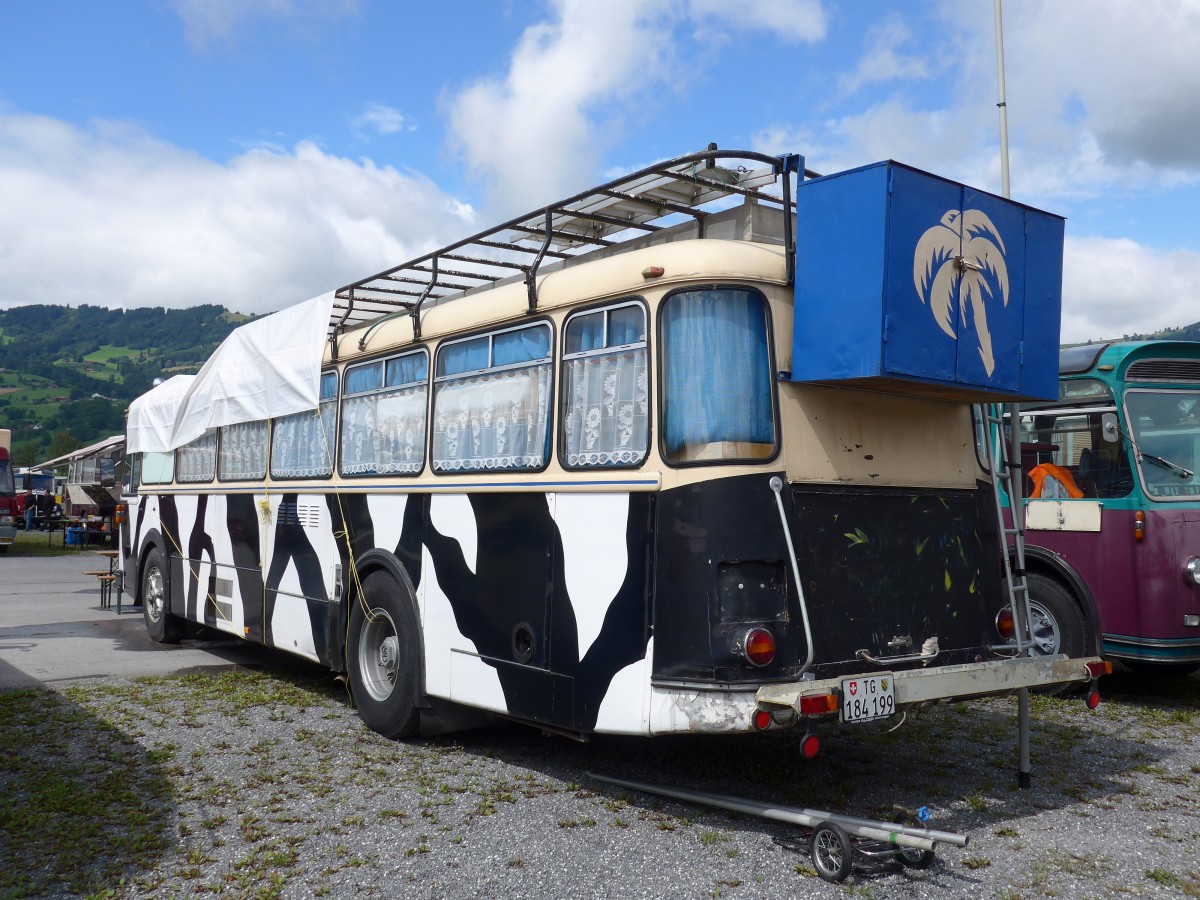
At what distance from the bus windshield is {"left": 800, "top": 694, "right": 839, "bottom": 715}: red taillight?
4758mm

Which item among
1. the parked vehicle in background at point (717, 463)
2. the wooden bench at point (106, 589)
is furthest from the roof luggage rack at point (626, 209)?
the wooden bench at point (106, 589)

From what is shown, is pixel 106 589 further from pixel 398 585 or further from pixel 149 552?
pixel 398 585

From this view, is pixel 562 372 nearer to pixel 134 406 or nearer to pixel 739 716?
pixel 739 716

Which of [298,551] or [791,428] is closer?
[791,428]

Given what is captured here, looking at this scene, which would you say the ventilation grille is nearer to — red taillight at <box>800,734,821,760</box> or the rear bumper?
the rear bumper

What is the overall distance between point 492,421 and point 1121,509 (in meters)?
5.08

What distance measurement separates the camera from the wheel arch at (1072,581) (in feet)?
27.8

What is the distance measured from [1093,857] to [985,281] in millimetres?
2838

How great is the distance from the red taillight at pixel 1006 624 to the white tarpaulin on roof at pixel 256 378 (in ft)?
17.1

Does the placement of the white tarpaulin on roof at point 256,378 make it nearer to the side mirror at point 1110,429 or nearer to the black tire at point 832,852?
the black tire at point 832,852

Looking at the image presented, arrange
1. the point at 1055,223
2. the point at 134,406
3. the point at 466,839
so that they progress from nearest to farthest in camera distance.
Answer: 1. the point at 466,839
2. the point at 1055,223
3. the point at 134,406

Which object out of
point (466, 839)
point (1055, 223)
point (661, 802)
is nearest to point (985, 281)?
point (1055, 223)

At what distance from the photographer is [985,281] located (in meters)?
5.65

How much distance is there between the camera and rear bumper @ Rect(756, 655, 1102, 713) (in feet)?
16.0
